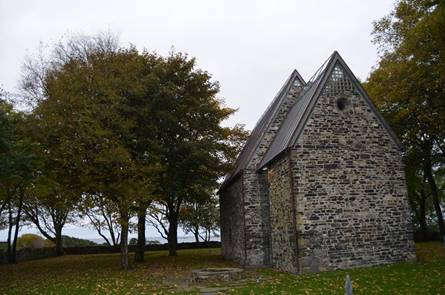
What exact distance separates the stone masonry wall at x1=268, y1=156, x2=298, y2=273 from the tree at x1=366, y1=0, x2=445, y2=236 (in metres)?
8.60

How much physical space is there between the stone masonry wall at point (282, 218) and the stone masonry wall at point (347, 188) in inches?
28.1

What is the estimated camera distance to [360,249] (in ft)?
53.7

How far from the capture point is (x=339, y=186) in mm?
16812

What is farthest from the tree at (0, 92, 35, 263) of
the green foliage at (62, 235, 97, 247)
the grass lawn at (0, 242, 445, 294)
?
the green foliage at (62, 235, 97, 247)

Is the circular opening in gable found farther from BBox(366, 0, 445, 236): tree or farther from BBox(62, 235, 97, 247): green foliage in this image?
BBox(62, 235, 97, 247): green foliage

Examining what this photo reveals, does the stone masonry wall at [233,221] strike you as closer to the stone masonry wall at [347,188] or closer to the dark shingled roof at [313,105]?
the dark shingled roof at [313,105]

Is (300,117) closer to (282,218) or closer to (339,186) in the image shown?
(339,186)

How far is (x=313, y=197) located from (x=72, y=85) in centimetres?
1272

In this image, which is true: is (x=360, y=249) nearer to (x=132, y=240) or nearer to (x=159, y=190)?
(x=159, y=190)

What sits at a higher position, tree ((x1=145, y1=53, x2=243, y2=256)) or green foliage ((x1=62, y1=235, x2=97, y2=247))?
tree ((x1=145, y1=53, x2=243, y2=256))

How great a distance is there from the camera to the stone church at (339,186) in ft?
53.1

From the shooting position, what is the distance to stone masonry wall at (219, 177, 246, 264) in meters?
22.0

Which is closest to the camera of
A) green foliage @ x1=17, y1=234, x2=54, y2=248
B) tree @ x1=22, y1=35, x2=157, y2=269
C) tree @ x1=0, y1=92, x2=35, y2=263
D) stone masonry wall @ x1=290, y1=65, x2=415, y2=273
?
tree @ x1=0, y1=92, x2=35, y2=263

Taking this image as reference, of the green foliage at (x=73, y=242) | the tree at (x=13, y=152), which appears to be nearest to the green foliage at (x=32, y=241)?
the green foliage at (x=73, y=242)
